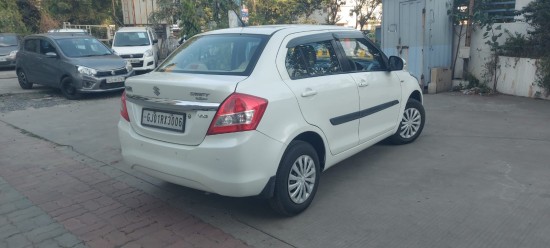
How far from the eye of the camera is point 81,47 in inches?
450

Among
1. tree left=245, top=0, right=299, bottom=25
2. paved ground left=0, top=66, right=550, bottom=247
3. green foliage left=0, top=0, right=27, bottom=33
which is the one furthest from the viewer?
green foliage left=0, top=0, right=27, bottom=33

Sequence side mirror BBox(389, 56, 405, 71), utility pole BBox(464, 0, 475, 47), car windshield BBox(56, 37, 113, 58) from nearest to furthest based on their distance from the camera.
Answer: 1. side mirror BBox(389, 56, 405, 71)
2. utility pole BBox(464, 0, 475, 47)
3. car windshield BBox(56, 37, 113, 58)

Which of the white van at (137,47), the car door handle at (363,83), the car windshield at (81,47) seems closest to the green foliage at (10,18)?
the white van at (137,47)

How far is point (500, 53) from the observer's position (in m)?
9.59

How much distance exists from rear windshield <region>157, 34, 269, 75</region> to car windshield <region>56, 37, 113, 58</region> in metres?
7.66

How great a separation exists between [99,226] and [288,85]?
80.9 inches

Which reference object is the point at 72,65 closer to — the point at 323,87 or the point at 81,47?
the point at 81,47

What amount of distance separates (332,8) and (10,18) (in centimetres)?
1920

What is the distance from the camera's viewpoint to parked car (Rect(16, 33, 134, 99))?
10.5 meters

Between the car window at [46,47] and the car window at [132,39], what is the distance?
16.3 ft

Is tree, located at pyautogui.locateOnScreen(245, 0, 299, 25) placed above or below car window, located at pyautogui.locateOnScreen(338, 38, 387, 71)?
above

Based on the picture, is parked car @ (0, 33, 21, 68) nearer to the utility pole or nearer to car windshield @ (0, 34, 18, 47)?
car windshield @ (0, 34, 18, 47)

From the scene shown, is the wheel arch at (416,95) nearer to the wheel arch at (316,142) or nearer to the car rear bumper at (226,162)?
the wheel arch at (316,142)

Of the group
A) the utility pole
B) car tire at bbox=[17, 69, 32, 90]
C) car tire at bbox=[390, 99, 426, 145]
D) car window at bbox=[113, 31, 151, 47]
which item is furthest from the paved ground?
car window at bbox=[113, 31, 151, 47]
